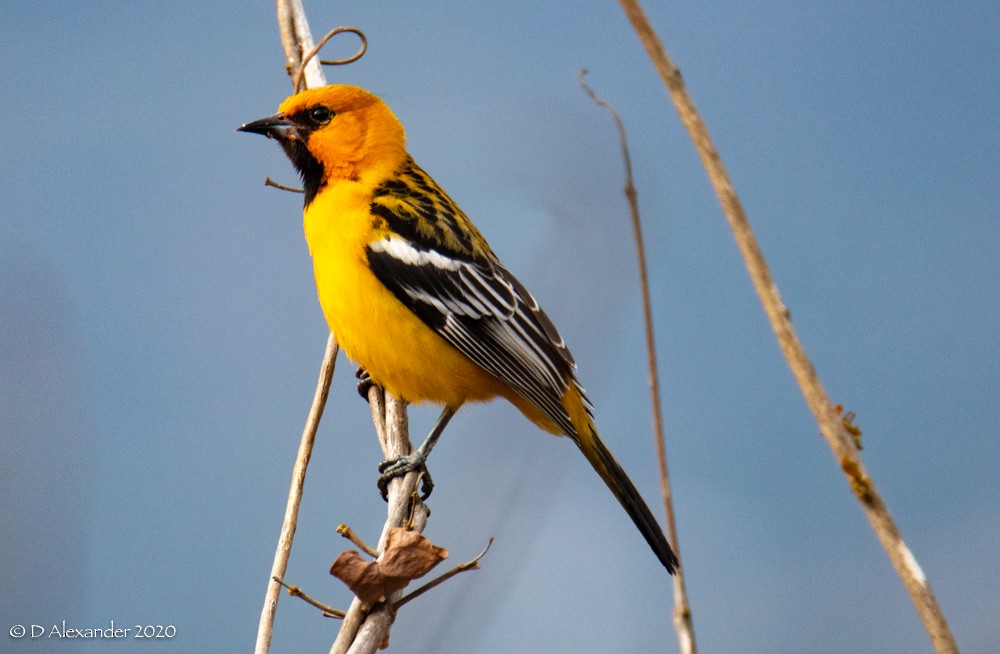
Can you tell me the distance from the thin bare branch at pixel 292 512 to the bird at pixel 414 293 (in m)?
0.50

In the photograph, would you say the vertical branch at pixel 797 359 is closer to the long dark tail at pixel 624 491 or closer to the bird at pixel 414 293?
the long dark tail at pixel 624 491

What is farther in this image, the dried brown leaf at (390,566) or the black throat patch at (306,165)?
the black throat patch at (306,165)

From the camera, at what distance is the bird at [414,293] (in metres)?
3.16

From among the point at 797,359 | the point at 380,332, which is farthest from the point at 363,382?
the point at 797,359

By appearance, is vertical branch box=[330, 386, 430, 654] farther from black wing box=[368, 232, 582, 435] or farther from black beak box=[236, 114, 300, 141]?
black beak box=[236, 114, 300, 141]

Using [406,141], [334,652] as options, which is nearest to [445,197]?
[406,141]

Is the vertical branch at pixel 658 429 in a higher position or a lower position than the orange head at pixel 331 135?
lower

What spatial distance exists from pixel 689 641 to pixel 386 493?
1597 millimetres

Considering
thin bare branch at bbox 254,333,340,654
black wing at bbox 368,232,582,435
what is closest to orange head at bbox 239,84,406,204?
black wing at bbox 368,232,582,435

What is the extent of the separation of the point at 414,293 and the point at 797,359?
6.96ft

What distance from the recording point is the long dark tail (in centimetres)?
284

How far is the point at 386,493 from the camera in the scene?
10.2 ft

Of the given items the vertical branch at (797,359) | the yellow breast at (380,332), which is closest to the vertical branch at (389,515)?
the yellow breast at (380,332)

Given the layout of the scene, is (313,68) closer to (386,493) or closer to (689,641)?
(386,493)
